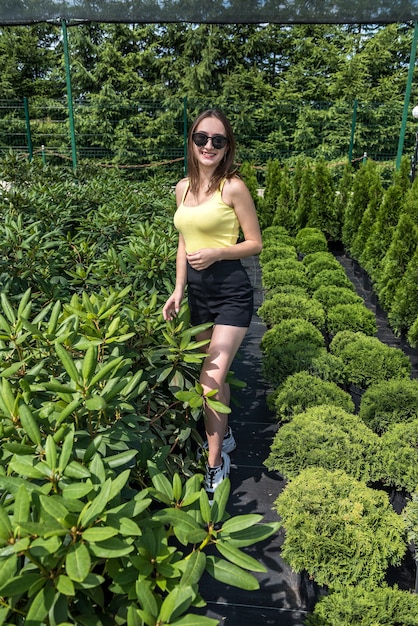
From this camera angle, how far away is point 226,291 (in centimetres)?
227

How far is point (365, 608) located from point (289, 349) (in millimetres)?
1758

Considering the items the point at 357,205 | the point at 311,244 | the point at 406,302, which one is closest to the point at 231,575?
the point at 406,302

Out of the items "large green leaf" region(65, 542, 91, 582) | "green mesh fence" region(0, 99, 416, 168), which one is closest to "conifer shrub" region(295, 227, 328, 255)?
"large green leaf" region(65, 542, 91, 582)

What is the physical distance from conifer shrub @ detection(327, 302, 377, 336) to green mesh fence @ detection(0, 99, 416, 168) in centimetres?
1365

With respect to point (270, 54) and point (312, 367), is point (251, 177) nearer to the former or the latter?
point (312, 367)

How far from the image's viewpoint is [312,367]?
3.10 m

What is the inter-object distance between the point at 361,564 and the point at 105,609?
1002 mm

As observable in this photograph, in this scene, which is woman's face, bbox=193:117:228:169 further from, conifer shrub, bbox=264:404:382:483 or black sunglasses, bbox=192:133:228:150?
conifer shrub, bbox=264:404:382:483

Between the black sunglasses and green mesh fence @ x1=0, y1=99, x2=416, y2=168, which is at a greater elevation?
green mesh fence @ x1=0, y1=99, x2=416, y2=168

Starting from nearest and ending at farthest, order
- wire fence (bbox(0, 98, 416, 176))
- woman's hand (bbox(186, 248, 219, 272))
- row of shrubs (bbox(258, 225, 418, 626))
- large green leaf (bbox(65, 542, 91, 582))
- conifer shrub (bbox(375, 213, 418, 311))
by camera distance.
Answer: large green leaf (bbox(65, 542, 91, 582))
row of shrubs (bbox(258, 225, 418, 626))
woman's hand (bbox(186, 248, 219, 272))
conifer shrub (bbox(375, 213, 418, 311))
wire fence (bbox(0, 98, 416, 176))

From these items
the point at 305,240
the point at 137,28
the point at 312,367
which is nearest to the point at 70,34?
the point at 137,28

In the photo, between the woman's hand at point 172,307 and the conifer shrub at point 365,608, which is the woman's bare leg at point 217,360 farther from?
the conifer shrub at point 365,608

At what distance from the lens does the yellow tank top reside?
7.25ft

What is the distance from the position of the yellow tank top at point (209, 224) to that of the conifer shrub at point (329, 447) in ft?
3.12
